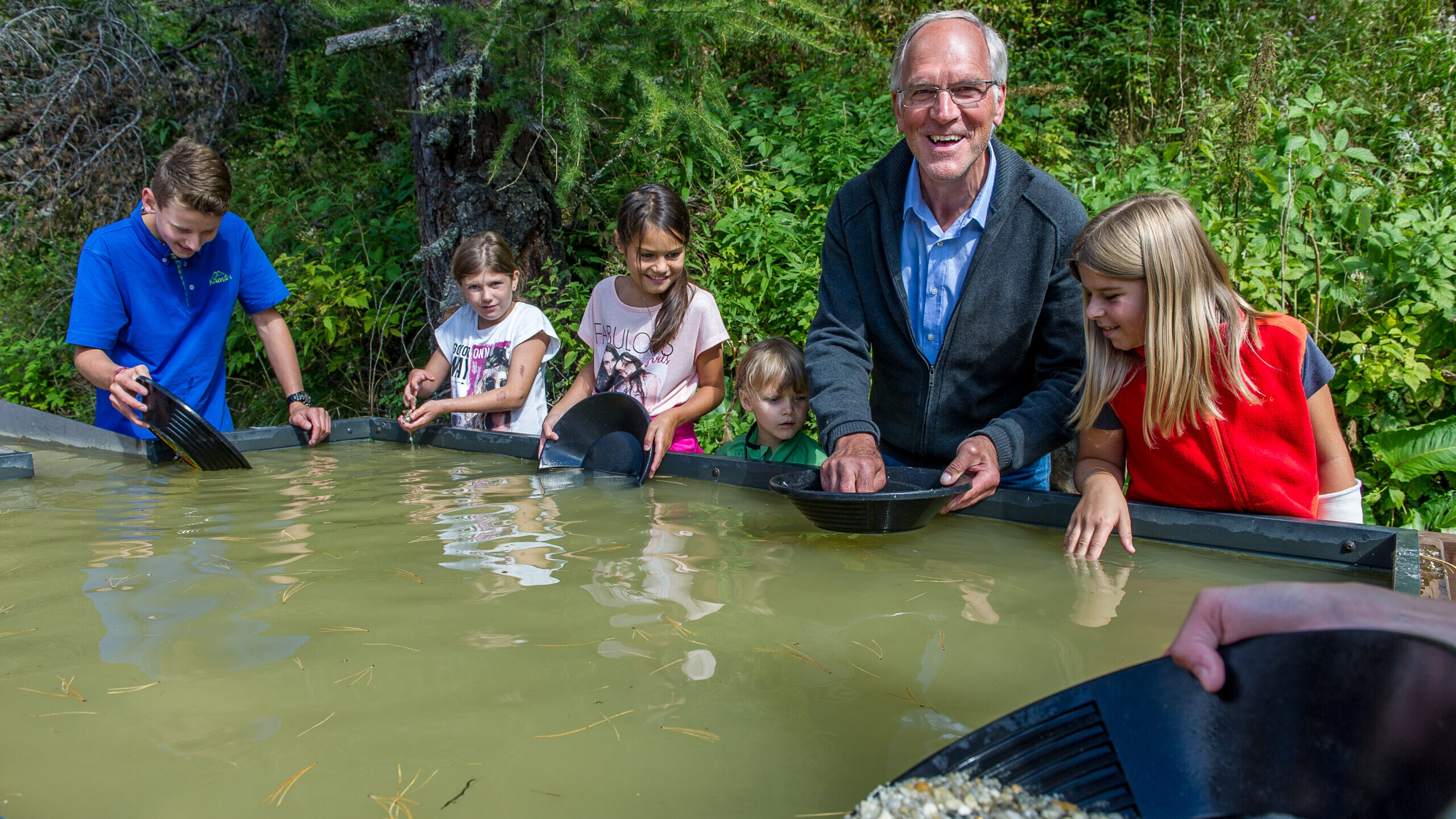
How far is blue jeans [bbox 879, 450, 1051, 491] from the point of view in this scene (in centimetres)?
277

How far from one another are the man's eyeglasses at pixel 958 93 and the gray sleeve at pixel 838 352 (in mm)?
457

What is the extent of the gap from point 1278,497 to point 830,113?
4.45 meters

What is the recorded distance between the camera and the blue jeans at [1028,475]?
277 cm

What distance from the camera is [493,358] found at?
14.1 feet

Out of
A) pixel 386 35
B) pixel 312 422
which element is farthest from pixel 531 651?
pixel 386 35

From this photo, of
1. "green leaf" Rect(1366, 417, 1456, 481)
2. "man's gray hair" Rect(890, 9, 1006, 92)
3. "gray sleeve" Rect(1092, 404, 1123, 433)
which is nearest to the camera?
"gray sleeve" Rect(1092, 404, 1123, 433)

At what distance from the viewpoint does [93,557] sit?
7.74 ft

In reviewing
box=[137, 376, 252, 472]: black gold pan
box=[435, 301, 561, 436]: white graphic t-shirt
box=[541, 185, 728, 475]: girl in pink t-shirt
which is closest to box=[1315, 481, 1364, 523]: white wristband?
box=[541, 185, 728, 475]: girl in pink t-shirt

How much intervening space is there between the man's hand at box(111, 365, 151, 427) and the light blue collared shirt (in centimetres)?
289

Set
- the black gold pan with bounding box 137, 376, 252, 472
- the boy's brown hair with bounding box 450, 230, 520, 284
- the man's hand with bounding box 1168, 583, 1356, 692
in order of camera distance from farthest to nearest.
→ the boy's brown hair with bounding box 450, 230, 520, 284
the black gold pan with bounding box 137, 376, 252, 472
the man's hand with bounding box 1168, 583, 1356, 692

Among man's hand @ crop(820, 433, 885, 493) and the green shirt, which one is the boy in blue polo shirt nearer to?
the green shirt

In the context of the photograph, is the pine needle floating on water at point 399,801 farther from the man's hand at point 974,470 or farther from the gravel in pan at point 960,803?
the man's hand at point 974,470

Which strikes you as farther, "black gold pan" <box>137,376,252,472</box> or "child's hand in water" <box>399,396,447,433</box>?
"child's hand in water" <box>399,396,447,433</box>

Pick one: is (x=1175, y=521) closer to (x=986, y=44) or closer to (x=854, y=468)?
(x=854, y=468)
